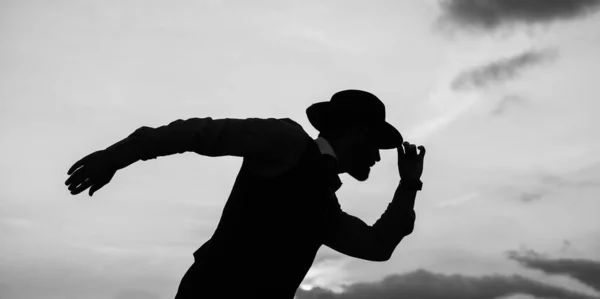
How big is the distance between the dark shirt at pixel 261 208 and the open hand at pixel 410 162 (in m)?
1.08

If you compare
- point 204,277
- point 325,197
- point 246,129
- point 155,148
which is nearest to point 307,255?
point 325,197

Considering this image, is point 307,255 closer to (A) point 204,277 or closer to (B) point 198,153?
(A) point 204,277

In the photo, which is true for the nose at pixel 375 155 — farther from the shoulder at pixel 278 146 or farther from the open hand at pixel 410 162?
the shoulder at pixel 278 146

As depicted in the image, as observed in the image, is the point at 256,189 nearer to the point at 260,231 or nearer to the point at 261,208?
the point at 261,208

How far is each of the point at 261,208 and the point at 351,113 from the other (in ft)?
3.80

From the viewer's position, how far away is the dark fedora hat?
4.94 metres

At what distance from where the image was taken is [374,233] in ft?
17.6

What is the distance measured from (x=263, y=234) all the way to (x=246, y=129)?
2.29 ft

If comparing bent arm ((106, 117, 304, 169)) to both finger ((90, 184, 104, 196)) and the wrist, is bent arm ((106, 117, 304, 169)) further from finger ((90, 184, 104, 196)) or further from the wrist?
the wrist

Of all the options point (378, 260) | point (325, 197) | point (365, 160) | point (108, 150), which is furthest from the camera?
point (378, 260)

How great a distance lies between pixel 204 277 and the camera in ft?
14.3

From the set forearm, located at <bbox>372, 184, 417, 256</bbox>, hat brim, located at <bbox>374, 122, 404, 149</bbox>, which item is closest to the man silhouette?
hat brim, located at <bbox>374, 122, 404, 149</bbox>

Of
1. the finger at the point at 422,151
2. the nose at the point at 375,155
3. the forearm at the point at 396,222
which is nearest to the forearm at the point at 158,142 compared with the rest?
the nose at the point at 375,155

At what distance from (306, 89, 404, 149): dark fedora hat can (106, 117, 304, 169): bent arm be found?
73 cm
